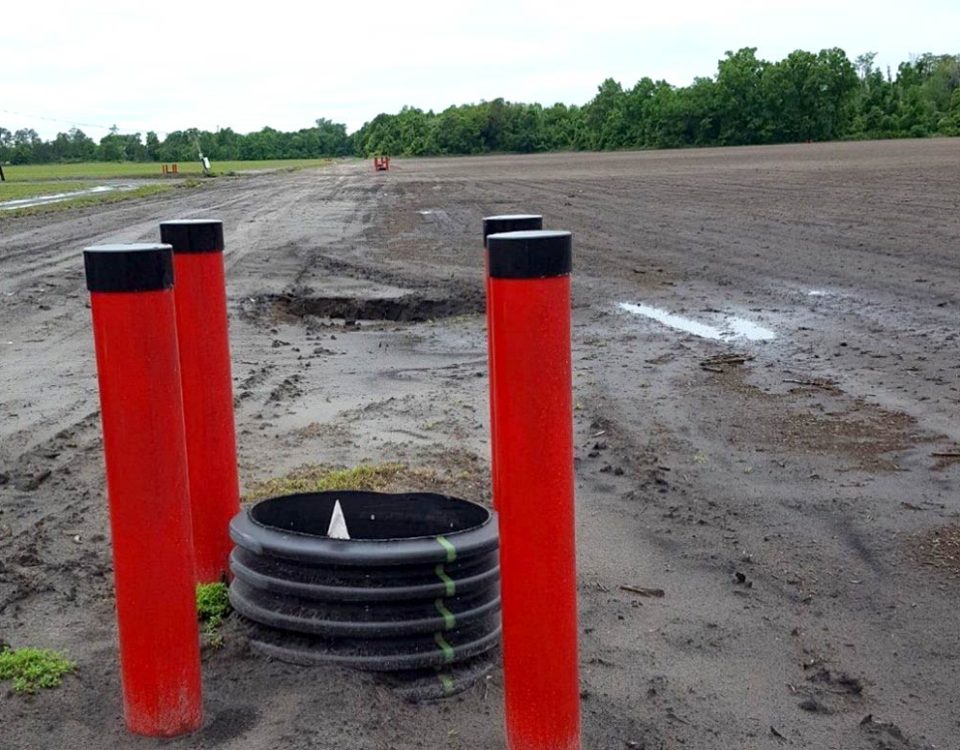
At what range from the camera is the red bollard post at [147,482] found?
→ 9.11ft

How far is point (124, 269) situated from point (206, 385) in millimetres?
1055

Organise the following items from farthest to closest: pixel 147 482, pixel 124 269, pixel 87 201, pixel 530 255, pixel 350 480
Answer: pixel 87 201 → pixel 350 480 → pixel 147 482 → pixel 124 269 → pixel 530 255

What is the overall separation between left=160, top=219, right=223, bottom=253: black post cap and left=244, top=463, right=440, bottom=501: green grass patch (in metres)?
1.65

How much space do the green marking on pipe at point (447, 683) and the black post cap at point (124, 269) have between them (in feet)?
4.53

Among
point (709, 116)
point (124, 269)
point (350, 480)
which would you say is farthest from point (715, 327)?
point (709, 116)

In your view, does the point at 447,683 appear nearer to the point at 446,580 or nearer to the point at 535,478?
the point at 446,580

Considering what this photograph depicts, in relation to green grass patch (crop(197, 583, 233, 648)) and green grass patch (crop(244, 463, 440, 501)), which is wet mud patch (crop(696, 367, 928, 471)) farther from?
green grass patch (crop(197, 583, 233, 648))

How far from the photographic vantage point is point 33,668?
11.3ft

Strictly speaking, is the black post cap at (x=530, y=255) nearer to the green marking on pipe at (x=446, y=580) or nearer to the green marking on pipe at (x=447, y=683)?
the green marking on pipe at (x=446, y=580)

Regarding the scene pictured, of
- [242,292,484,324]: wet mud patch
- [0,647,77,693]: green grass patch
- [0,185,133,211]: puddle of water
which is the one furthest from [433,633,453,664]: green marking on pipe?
[0,185,133,211]: puddle of water

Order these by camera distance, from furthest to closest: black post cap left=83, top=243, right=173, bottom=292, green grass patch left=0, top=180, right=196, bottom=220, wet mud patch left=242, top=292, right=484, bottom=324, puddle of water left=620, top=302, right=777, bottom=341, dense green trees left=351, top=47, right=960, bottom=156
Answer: dense green trees left=351, top=47, right=960, bottom=156, green grass patch left=0, top=180, right=196, bottom=220, wet mud patch left=242, top=292, right=484, bottom=324, puddle of water left=620, top=302, right=777, bottom=341, black post cap left=83, top=243, right=173, bottom=292

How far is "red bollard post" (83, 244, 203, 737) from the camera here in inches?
109

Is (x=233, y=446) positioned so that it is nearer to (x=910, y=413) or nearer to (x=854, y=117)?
(x=910, y=413)

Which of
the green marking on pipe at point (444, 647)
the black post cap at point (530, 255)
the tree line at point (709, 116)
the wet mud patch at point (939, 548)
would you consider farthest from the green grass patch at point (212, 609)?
the tree line at point (709, 116)
